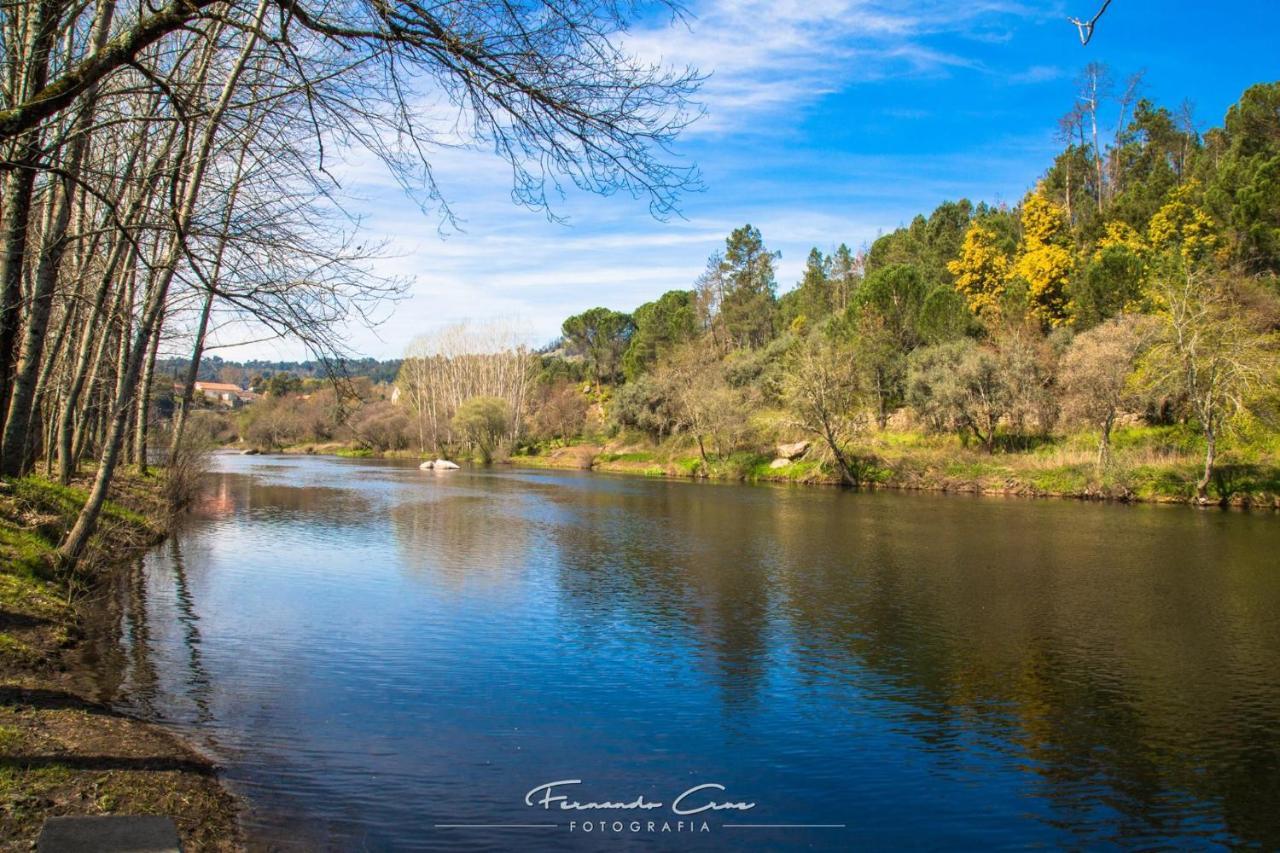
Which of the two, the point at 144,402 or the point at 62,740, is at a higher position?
the point at 144,402

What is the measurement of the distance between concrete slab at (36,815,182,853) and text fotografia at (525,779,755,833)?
3024 millimetres

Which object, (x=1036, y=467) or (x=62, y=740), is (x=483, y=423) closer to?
(x=1036, y=467)

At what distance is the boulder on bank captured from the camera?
162 ft

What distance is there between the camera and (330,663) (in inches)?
440

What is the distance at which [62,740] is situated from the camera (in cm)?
650

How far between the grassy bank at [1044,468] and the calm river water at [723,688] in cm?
1344

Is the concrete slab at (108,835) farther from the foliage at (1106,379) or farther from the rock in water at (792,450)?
the rock in water at (792,450)

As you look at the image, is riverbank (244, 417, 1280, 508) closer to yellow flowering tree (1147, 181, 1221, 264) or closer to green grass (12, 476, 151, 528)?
yellow flowering tree (1147, 181, 1221, 264)

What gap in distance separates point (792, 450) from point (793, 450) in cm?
10

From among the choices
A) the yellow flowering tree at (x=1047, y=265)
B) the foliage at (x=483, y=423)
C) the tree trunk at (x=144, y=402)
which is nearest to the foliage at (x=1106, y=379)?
the yellow flowering tree at (x=1047, y=265)

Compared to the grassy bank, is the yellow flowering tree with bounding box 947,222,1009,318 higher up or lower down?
higher up

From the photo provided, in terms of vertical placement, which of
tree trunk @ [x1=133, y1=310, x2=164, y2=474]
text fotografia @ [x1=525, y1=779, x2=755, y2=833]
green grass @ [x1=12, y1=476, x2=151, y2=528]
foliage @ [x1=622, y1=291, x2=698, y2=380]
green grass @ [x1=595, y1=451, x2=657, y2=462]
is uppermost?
foliage @ [x1=622, y1=291, x2=698, y2=380]

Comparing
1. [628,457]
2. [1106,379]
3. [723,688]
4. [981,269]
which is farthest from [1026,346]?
[723,688]

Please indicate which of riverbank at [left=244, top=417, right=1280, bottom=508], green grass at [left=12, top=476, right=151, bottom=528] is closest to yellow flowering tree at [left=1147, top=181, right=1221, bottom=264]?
riverbank at [left=244, top=417, right=1280, bottom=508]
